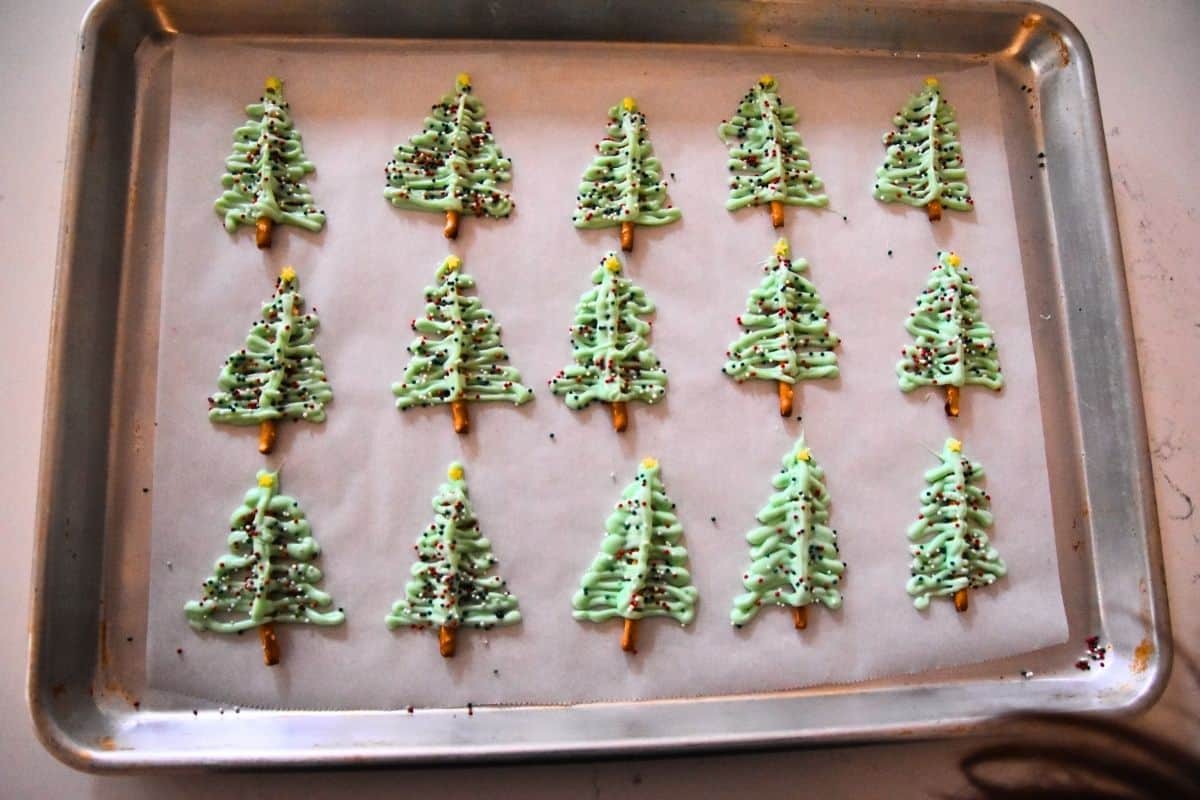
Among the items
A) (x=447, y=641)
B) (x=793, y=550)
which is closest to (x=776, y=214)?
(x=793, y=550)

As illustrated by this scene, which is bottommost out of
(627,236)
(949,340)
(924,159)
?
(949,340)

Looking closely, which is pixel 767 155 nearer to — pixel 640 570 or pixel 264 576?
pixel 640 570

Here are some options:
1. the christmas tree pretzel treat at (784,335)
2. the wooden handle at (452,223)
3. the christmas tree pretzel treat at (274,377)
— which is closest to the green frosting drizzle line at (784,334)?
the christmas tree pretzel treat at (784,335)

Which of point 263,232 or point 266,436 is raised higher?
point 263,232

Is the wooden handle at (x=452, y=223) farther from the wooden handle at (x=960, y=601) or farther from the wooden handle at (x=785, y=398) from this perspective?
the wooden handle at (x=960, y=601)

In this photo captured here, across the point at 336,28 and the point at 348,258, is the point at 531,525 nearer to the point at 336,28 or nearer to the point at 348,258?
the point at 348,258

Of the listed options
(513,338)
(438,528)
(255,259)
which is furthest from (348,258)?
(438,528)
